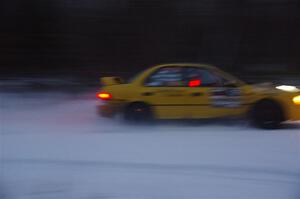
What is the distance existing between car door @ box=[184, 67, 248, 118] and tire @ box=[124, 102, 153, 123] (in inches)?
28.3

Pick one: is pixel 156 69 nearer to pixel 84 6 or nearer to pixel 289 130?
pixel 289 130

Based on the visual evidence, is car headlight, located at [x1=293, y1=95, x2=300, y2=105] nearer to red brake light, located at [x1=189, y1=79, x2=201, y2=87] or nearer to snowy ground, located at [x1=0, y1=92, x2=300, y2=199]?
snowy ground, located at [x1=0, y1=92, x2=300, y2=199]

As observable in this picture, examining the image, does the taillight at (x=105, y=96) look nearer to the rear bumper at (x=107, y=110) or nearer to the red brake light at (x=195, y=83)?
the rear bumper at (x=107, y=110)

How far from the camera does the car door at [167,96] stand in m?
11.1

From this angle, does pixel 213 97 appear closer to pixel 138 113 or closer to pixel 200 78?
pixel 200 78

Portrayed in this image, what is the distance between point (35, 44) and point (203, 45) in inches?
207

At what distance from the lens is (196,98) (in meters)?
11.1

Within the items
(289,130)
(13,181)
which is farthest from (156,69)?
(13,181)

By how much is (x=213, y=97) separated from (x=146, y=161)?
3109mm

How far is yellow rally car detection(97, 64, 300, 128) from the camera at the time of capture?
10867 mm

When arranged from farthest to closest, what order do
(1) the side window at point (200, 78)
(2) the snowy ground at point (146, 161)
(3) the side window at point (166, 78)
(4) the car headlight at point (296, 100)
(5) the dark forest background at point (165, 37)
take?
1. (5) the dark forest background at point (165, 37)
2. (3) the side window at point (166, 78)
3. (1) the side window at point (200, 78)
4. (4) the car headlight at point (296, 100)
5. (2) the snowy ground at point (146, 161)

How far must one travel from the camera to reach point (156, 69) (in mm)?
11398

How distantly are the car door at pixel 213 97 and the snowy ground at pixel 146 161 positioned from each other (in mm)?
292

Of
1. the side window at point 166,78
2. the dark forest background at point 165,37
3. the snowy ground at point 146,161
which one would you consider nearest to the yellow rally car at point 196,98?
the side window at point 166,78
